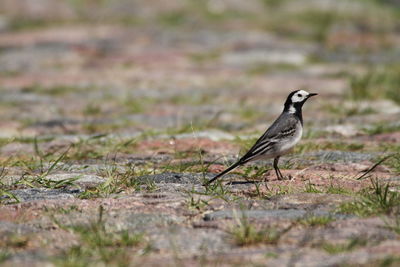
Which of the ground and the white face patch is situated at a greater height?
the white face patch

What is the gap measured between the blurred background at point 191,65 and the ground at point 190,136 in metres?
0.05

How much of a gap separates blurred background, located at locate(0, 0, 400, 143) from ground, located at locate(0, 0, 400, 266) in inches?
1.8

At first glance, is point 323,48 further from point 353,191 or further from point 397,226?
point 397,226

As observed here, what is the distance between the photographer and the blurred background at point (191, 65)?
27.2ft

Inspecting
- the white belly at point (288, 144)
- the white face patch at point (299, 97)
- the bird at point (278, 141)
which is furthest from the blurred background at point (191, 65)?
the white belly at point (288, 144)

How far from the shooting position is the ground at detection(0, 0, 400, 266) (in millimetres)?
3596

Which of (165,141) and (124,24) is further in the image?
(124,24)

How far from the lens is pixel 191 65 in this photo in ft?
40.3

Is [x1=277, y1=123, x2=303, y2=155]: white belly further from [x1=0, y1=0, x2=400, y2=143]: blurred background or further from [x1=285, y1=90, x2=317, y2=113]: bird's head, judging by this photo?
[x1=0, y1=0, x2=400, y2=143]: blurred background

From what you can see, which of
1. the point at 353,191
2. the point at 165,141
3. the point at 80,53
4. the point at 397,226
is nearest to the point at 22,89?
the point at 80,53

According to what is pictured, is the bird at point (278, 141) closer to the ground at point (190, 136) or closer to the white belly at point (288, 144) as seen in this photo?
the white belly at point (288, 144)

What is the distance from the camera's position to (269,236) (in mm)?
3609

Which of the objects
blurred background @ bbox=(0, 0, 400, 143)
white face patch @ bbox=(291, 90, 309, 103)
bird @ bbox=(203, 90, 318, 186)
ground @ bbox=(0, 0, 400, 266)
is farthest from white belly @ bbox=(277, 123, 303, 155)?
blurred background @ bbox=(0, 0, 400, 143)

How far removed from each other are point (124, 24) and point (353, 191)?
12.9 m
